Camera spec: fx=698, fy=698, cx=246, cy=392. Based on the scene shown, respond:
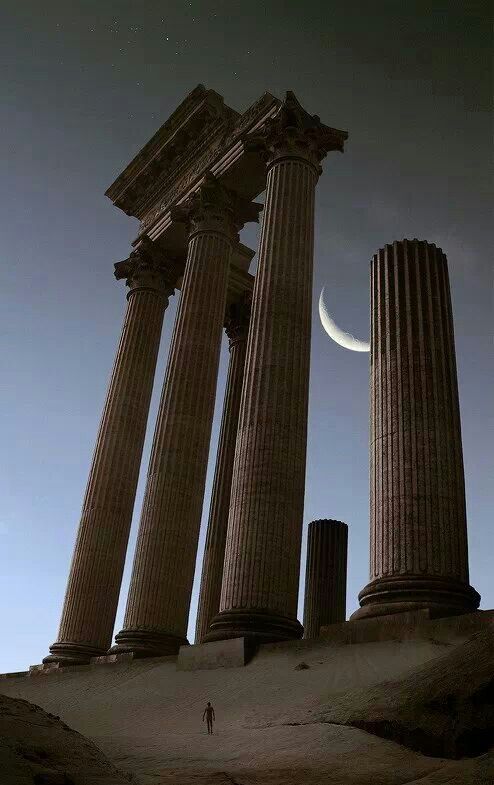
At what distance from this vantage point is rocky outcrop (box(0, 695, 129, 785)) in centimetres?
852

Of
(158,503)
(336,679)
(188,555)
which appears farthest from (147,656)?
(336,679)

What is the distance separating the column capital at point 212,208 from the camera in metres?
38.2

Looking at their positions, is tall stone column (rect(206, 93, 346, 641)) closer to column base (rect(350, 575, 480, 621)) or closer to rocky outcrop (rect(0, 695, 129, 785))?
column base (rect(350, 575, 480, 621))

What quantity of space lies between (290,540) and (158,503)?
902cm

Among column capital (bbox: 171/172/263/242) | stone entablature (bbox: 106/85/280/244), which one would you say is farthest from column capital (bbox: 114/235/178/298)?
column capital (bbox: 171/172/263/242)

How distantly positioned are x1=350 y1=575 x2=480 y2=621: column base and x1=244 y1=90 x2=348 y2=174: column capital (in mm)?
20701

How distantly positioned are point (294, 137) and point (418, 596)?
22434 millimetres

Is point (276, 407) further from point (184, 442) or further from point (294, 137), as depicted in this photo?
point (294, 137)

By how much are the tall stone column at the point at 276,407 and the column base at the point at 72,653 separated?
12818 mm

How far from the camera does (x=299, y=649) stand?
66.1 feet

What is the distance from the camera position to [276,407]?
26.2 m

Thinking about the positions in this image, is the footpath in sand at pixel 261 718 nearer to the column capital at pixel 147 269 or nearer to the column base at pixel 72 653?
the column base at pixel 72 653

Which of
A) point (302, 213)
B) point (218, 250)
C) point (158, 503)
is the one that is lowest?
point (158, 503)

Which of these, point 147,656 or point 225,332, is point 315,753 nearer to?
point 147,656
